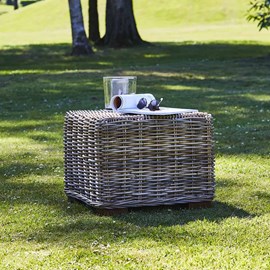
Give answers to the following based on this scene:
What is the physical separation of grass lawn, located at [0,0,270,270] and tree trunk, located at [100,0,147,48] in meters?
14.6

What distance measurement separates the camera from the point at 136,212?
739 centimetres

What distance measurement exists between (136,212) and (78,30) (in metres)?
24.2

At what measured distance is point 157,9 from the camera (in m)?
72.7

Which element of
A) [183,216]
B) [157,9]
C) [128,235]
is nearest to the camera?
[128,235]

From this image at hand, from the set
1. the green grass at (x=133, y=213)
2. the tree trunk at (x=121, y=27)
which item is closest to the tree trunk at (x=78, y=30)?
the tree trunk at (x=121, y=27)

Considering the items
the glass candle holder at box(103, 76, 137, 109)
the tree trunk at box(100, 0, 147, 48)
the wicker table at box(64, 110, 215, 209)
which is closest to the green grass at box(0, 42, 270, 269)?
the wicker table at box(64, 110, 215, 209)

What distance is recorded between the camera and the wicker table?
7.21 metres

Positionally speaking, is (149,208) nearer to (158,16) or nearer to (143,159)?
(143,159)

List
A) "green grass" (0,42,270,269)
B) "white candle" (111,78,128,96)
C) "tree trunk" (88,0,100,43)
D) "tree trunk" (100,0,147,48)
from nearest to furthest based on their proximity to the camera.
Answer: "green grass" (0,42,270,269)
"white candle" (111,78,128,96)
"tree trunk" (100,0,147,48)
"tree trunk" (88,0,100,43)

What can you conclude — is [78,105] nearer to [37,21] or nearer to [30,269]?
[30,269]

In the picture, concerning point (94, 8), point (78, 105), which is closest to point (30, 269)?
point (78, 105)

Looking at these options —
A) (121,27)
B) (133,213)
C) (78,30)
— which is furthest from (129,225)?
(121,27)

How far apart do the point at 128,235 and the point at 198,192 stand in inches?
A: 44.6

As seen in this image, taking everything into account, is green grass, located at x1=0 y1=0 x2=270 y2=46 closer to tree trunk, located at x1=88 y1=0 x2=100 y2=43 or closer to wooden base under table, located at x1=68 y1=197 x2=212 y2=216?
tree trunk, located at x1=88 y1=0 x2=100 y2=43
